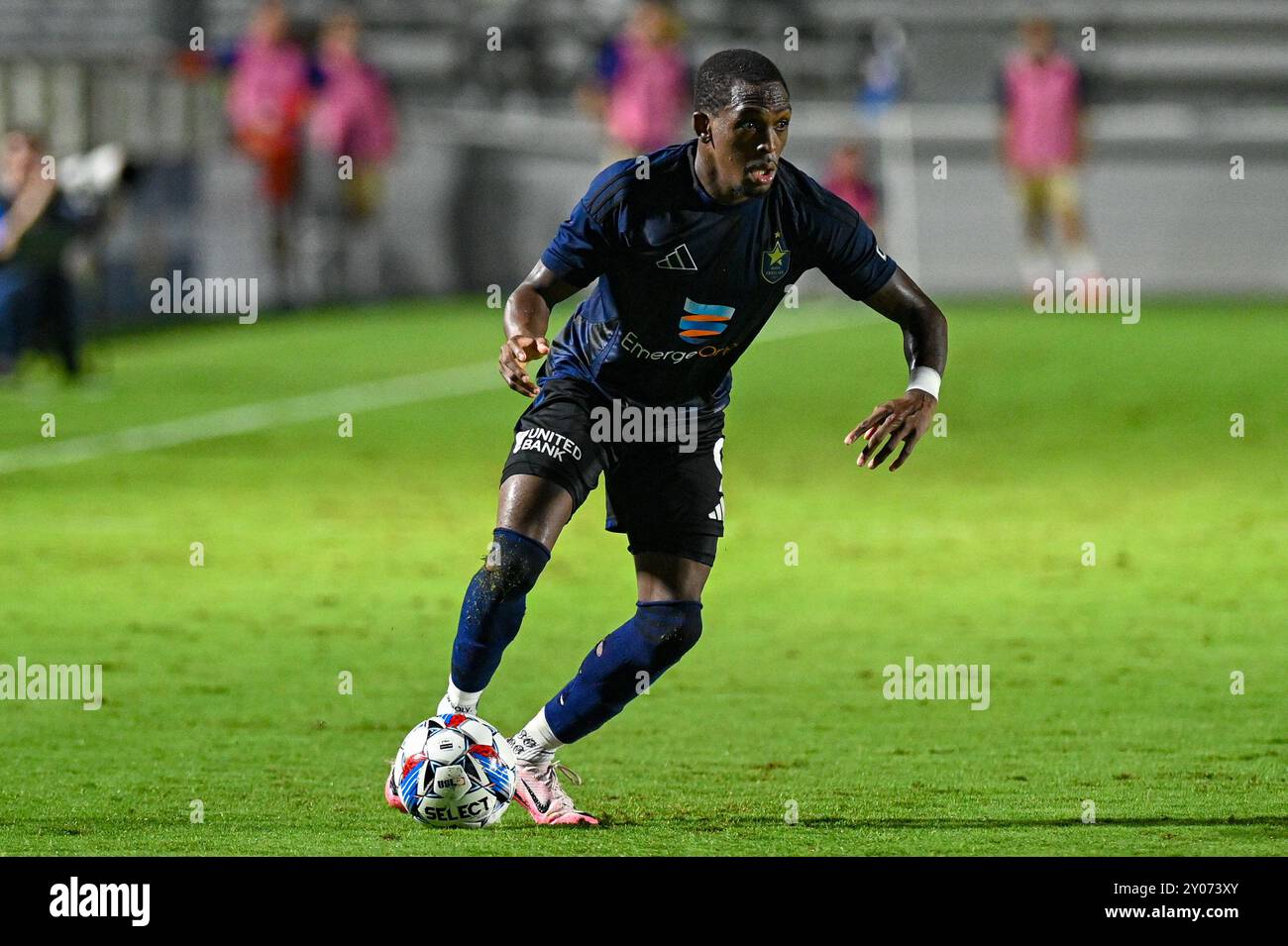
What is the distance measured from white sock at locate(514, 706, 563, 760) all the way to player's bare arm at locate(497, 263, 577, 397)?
3.77 ft

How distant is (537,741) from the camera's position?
743 cm

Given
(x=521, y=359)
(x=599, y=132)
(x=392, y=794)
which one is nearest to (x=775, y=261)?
(x=521, y=359)

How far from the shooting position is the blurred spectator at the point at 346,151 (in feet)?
83.1

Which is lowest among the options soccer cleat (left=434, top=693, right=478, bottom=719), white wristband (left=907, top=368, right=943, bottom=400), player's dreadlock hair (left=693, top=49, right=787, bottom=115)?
soccer cleat (left=434, top=693, right=478, bottom=719)

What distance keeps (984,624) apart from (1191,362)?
32.4 ft

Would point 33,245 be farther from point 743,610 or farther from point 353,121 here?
point 743,610

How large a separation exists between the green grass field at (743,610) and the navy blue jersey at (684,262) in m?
1.43

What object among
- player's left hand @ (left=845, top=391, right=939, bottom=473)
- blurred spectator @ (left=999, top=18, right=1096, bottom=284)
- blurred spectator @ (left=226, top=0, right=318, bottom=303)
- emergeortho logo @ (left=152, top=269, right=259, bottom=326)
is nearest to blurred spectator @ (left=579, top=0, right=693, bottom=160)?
blurred spectator @ (left=226, top=0, right=318, bottom=303)

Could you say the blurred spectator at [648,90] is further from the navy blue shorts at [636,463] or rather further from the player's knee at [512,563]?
the player's knee at [512,563]

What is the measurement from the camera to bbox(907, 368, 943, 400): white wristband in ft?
23.6

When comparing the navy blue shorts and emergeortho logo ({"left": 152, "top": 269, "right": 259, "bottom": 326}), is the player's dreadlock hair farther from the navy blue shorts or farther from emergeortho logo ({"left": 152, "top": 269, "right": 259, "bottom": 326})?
emergeortho logo ({"left": 152, "top": 269, "right": 259, "bottom": 326})

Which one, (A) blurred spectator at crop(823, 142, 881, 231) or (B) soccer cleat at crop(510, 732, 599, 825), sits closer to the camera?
(B) soccer cleat at crop(510, 732, 599, 825)

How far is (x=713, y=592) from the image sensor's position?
473 inches
